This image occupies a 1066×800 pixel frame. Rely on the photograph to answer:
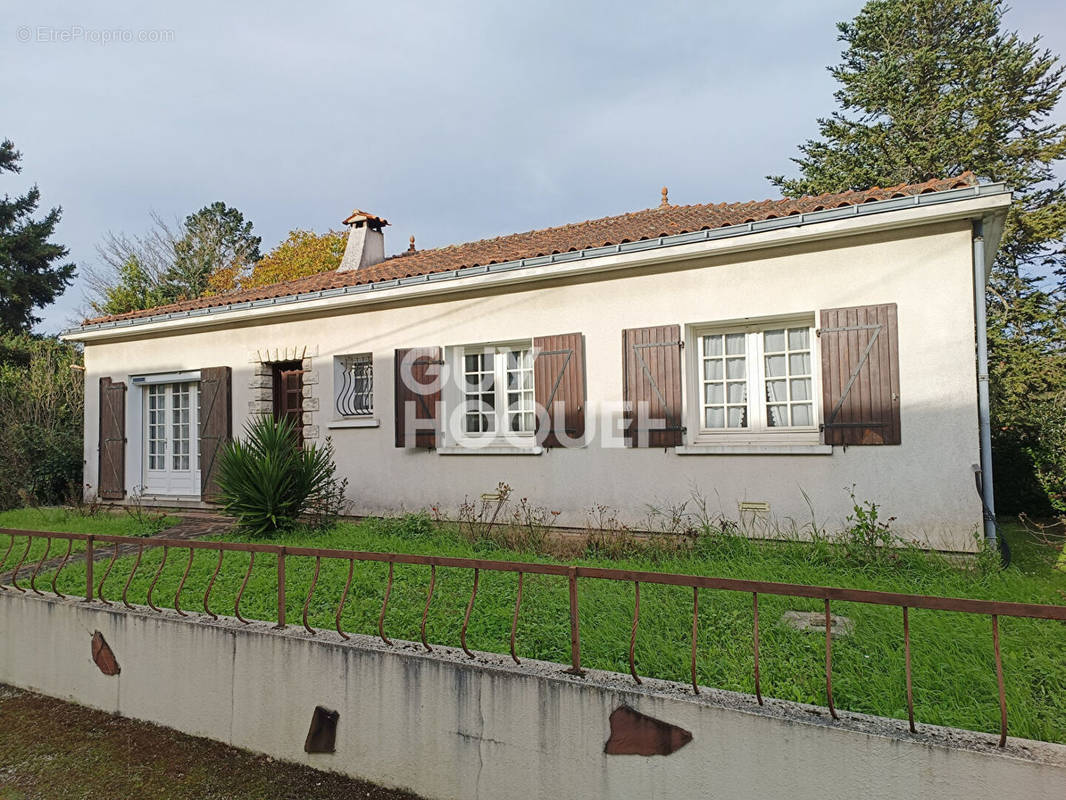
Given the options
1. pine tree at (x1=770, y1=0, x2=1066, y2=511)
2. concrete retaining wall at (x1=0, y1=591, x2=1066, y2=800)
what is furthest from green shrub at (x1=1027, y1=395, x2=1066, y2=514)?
pine tree at (x1=770, y1=0, x2=1066, y2=511)

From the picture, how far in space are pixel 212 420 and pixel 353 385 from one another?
2503 mm

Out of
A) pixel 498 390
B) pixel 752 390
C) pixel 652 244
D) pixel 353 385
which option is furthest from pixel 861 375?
pixel 353 385

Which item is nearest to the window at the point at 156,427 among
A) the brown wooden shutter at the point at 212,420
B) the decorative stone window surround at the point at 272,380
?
the brown wooden shutter at the point at 212,420

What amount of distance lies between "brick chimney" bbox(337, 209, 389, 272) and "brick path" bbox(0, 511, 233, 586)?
4.75 meters

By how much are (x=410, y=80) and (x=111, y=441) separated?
763cm

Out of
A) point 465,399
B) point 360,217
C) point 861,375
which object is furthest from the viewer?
point 360,217

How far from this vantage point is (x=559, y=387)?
23.9ft

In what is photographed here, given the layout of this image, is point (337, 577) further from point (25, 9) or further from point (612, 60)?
point (612, 60)

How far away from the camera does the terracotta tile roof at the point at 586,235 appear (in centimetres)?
653

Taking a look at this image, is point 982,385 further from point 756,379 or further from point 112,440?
point 112,440

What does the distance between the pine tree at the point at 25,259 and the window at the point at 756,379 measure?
23794mm

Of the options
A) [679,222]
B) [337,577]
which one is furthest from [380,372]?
[679,222]

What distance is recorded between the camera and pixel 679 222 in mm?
8117

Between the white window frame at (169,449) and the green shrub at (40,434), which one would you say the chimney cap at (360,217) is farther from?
the green shrub at (40,434)
